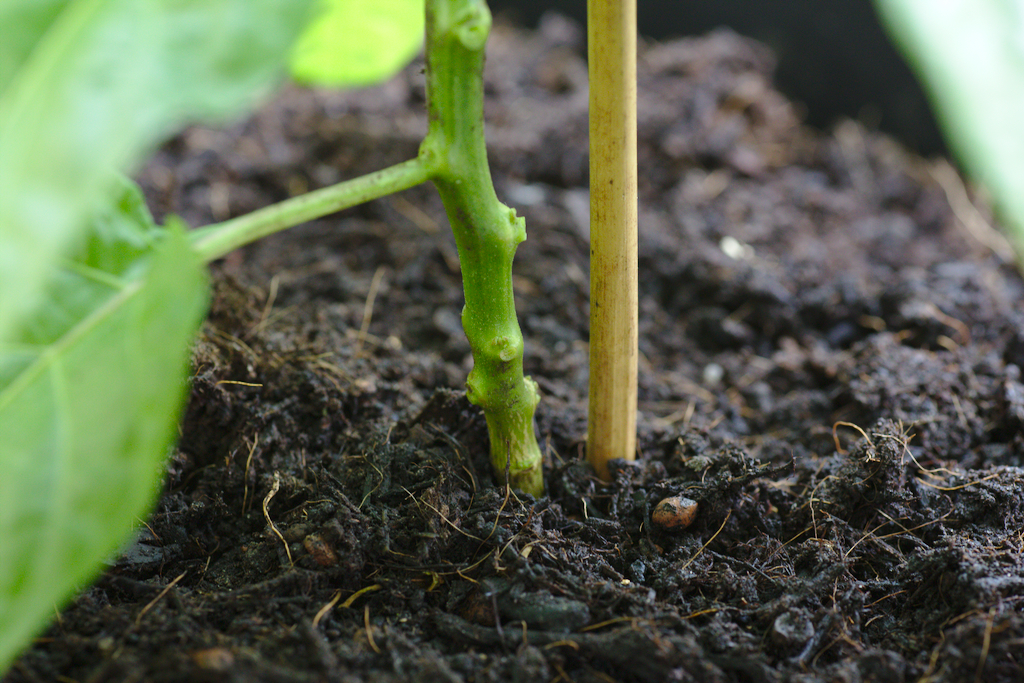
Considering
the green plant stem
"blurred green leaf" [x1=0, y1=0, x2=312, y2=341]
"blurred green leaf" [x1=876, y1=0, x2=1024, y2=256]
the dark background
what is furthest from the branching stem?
the dark background

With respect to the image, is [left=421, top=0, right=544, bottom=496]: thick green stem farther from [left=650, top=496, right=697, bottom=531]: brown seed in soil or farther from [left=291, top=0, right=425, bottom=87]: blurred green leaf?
[left=291, top=0, right=425, bottom=87]: blurred green leaf

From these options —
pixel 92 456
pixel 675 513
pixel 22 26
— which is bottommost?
pixel 675 513

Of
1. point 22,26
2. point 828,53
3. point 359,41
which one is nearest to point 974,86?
point 22,26

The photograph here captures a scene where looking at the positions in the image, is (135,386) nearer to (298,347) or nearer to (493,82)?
(298,347)

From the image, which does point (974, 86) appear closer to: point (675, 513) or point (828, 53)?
point (675, 513)

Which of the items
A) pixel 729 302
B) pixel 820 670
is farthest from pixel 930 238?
pixel 820 670

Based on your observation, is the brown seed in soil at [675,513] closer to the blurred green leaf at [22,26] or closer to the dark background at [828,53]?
the blurred green leaf at [22,26]
